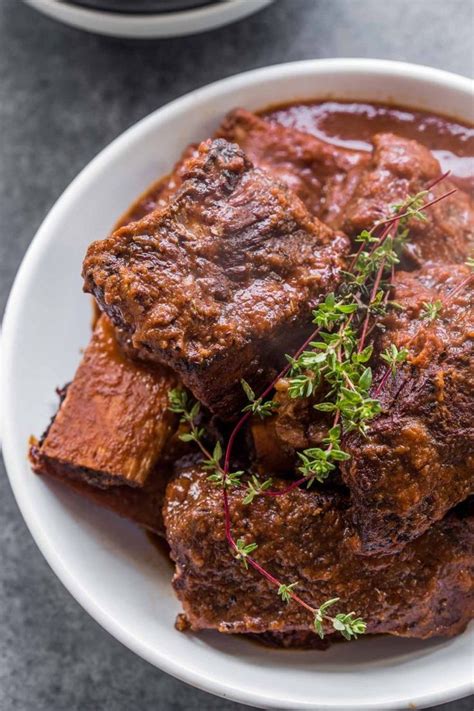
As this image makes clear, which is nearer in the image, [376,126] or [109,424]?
[109,424]

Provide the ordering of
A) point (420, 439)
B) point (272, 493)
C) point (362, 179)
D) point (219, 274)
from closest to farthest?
point (420, 439) → point (219, 274) → point (272, 493) → point (362, 179)

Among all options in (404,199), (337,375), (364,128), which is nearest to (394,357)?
(337,375)

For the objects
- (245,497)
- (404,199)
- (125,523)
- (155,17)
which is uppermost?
(155,17)

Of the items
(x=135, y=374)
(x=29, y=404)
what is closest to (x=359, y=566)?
(x=135, y=374)

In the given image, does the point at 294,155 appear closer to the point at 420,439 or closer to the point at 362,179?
the point at 362,179

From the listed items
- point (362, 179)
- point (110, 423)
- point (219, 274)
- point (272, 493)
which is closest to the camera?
point (219, 274)

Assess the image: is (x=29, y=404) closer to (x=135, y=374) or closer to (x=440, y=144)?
(x=135, y=374)

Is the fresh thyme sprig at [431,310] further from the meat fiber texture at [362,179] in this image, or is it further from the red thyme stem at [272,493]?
the meat fiber texture at [362,179]
